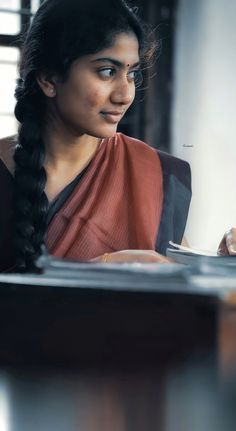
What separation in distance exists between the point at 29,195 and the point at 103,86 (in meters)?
0.30

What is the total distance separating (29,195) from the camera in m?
2.04

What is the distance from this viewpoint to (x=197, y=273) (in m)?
1.10

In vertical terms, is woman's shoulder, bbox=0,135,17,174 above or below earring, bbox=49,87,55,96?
below

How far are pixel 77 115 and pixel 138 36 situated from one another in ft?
0.76

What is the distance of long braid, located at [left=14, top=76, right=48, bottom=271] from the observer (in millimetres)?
2010

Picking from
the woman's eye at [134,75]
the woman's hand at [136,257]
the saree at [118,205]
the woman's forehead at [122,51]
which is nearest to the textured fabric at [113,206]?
the saree at [118,205]

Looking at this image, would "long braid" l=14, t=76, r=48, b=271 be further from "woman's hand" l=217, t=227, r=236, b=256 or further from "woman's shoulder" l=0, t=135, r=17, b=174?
"woman's hand" l=217, t=227, r=236, b=256

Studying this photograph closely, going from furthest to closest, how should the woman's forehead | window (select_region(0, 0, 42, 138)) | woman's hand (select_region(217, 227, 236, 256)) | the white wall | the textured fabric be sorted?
window (select_region(0, 0, 42, 138))
the white wall
the textured fabric
the woman's forehead
woman's hand (select_region(217, 227, 236, 256))

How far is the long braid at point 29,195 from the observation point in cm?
201

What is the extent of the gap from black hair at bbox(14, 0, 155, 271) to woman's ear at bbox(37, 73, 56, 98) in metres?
0.02

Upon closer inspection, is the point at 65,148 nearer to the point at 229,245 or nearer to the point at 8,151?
the point at 8,151

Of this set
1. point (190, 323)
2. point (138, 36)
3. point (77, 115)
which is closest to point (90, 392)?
point (190, 323)

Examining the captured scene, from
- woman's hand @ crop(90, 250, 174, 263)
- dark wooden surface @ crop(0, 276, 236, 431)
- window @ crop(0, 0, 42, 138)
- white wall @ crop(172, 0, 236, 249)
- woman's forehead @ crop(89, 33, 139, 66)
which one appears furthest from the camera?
window @ crop(0, 0, 42, 138)

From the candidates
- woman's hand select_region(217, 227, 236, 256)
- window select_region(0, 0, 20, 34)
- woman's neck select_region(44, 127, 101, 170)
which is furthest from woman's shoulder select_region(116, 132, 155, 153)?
window select_region(0, 0, 20, 34)
